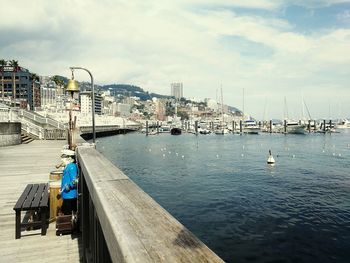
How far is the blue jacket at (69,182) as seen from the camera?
7618 mm

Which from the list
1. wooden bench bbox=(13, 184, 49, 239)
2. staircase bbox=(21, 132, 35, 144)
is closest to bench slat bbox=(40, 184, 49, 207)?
wooden bench bbox=(13, 184, 49, 239)

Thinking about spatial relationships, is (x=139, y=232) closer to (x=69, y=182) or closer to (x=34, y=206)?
(x=69, y=182)

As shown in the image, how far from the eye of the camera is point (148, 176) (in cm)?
3653

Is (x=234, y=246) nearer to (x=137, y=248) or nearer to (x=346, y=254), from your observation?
(x=346, y=254)

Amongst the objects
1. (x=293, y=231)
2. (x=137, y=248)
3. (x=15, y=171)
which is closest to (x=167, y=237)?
(x=137, y=248)

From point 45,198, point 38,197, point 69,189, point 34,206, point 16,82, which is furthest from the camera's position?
point 16,82

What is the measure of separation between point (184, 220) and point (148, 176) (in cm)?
1710

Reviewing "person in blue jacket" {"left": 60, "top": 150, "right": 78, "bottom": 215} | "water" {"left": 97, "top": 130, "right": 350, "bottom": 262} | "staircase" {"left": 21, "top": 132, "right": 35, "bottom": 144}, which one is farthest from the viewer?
"staircase" {"left": 21, "top": 132, "right": 35, "bottom": 144}

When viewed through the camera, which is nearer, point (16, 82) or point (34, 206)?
point (34, 206)

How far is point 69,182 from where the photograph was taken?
7746 millimetres

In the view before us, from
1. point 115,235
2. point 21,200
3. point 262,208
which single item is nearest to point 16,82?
point 262,208

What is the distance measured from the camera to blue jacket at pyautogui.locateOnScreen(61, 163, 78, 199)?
7618mm

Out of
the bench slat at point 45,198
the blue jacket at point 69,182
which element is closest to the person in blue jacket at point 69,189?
the blue jacket at point 69,182

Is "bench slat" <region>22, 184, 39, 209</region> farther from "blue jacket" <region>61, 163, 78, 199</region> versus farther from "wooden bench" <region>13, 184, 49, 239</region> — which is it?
"blue jacket" <region>61, 163, 78, 199</region>
